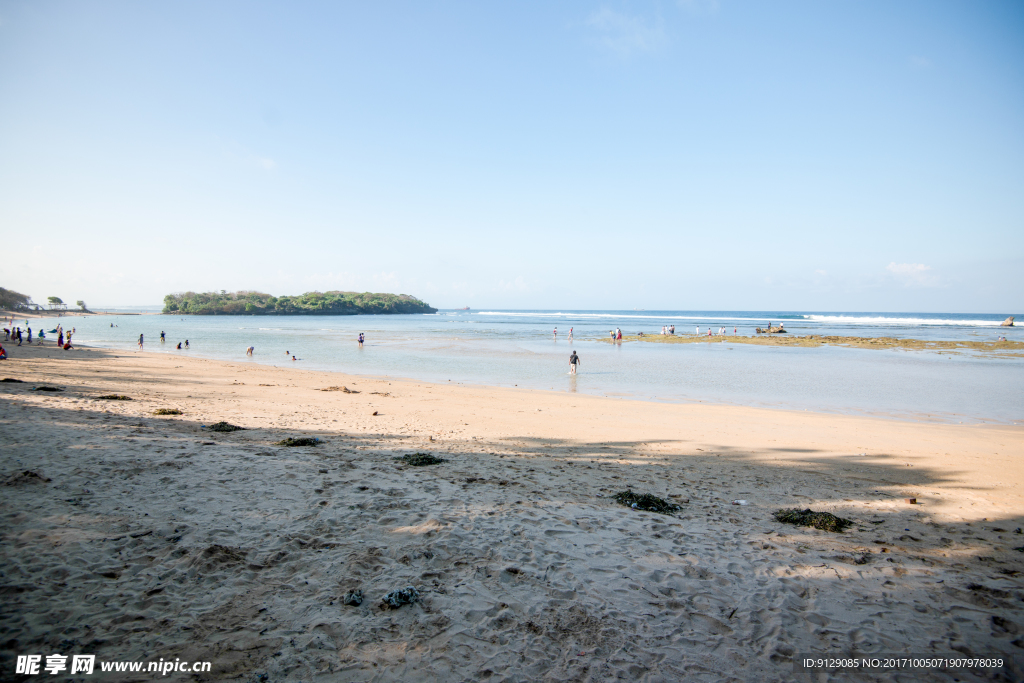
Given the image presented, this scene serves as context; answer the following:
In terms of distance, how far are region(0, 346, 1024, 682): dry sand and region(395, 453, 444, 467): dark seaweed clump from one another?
201 millimetres

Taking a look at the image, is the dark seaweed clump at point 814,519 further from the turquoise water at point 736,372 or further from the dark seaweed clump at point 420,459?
the turquoise water at point 736,372

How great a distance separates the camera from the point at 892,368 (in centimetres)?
2941

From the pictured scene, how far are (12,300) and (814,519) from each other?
11617 centimetres

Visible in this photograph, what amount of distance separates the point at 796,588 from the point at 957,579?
1.89 meters

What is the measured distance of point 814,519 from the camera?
21.0 ft

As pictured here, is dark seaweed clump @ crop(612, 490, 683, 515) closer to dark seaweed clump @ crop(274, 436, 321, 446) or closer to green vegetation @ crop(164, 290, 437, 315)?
dark seaweed clump @ crop(274, 436, 321, 446)

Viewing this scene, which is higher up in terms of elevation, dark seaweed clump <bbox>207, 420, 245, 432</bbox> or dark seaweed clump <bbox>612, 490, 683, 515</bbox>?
dark seaweed clump <bbox>207, 420, 245, 432</bbox>

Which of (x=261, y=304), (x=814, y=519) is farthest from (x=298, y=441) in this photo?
(x=261, y=304)

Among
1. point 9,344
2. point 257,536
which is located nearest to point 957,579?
point 257,536

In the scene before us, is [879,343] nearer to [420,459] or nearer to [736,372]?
[736,372]

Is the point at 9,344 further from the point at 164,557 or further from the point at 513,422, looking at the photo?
the point at 164,557

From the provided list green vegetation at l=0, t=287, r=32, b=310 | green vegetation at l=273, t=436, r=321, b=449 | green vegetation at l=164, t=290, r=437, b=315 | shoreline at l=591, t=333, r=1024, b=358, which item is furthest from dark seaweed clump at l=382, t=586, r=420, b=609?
green vegetation at l=164, t=290, r=437, b=315

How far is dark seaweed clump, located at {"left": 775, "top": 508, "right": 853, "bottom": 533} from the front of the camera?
621cm

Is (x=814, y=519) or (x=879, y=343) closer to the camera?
(x=814, y=519)
